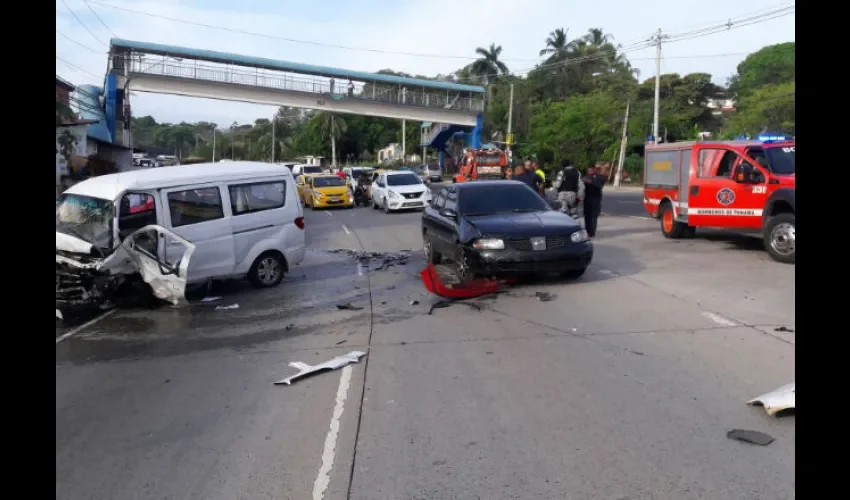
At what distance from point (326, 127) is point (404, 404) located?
271 ft

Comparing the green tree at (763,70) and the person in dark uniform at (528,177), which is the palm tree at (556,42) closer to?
the green tree at (763,70)

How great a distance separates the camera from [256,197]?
11836 mm

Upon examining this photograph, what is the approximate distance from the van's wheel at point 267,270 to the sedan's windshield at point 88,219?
229cm

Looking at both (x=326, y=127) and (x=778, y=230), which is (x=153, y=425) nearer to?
(x=778, y=230)

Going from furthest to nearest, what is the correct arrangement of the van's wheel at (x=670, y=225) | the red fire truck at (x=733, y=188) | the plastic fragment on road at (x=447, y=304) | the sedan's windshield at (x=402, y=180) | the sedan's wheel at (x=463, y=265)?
the sedan's windshield at (x=402, y=180) → the van's wheel at (x=670, y=225) → the red fire truck at (x=733, y=188) → the sedan's wheel at (x=463, y=265) → the plastic fragment on road at (x=447, y=304)

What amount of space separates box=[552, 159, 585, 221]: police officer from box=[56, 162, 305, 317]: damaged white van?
20.7ft

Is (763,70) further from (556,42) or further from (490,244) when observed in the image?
(490,244)

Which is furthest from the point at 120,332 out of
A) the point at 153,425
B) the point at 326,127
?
the point at 326,127

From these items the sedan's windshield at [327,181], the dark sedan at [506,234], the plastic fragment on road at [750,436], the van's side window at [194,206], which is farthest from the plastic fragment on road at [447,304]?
the sedan's windshield at [327,181]

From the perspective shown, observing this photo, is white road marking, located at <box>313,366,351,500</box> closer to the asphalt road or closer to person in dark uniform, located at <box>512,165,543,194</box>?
the asphalt road

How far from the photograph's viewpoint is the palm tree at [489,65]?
3108 inches

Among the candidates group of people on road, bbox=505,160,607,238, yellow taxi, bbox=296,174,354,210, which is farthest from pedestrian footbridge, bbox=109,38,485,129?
group of people on road, bbox=505,160,607,238

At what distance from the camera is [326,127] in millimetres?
86375

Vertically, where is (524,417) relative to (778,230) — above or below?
below
